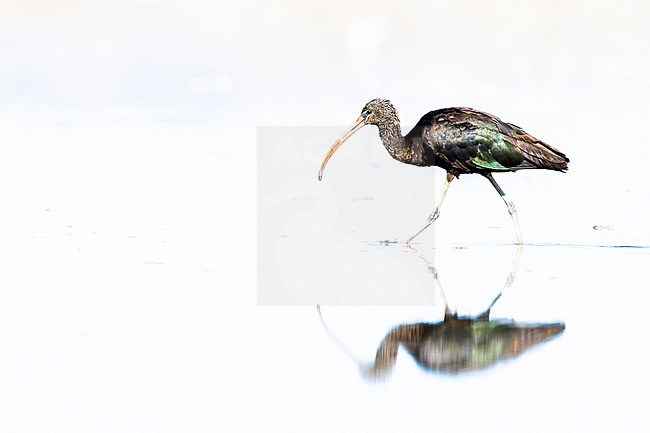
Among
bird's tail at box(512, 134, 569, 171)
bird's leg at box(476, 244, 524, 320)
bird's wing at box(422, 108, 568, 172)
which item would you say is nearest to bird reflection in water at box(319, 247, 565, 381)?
bird's leg at box(476, 244, 524, 320)

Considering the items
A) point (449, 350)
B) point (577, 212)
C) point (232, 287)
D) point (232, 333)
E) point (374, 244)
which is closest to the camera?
point (449, 350)

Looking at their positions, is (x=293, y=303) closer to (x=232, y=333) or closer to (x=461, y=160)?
(x=232, y=333)

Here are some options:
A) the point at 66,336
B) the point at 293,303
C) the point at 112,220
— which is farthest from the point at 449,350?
the point at 112,220

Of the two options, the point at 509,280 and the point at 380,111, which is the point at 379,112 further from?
the point at 509,280

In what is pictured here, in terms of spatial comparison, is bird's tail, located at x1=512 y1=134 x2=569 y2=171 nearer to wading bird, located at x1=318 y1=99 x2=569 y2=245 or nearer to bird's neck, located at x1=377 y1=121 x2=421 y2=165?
wading bird, located at x1=318 y1=99 x2=569 y2=245

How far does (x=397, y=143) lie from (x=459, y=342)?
25.5 feet

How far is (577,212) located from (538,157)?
5870 millimetres

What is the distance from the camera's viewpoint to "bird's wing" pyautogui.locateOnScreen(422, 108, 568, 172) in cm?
1360

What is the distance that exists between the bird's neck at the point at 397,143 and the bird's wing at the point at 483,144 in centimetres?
52

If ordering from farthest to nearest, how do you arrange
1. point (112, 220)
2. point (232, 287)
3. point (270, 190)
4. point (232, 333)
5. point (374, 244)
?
point (270, 190)
point (112, 220)
point (374, 244)
point (232, 287)
point (232, 333)

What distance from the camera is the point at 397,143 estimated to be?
14328 millimetres

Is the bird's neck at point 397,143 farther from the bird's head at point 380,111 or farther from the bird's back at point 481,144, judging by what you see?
the bird's back at point 481,144

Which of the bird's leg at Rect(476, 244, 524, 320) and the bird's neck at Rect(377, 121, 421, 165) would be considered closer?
the bird's leg at Rect(476, 244, 524, 320)

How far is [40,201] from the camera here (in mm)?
20156
